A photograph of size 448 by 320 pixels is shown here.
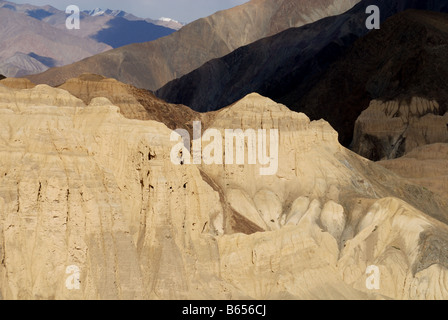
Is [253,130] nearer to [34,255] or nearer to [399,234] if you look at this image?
[399,234]

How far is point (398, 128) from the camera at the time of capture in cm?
13800

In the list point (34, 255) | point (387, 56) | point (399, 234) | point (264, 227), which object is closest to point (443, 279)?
point (399, 234)

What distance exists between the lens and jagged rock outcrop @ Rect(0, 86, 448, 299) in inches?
2192

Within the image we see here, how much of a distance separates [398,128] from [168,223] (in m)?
79.1

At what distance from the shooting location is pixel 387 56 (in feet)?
540

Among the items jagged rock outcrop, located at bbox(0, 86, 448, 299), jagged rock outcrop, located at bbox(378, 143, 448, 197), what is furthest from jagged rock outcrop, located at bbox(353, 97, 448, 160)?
jagged rock outcrop, located at bbox(0, 86, 448, 299)

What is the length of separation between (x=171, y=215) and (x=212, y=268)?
3.91 metres

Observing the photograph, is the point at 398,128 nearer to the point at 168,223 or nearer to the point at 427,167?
the point at 427,167

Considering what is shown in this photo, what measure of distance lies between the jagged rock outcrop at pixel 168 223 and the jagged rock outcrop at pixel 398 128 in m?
48.6

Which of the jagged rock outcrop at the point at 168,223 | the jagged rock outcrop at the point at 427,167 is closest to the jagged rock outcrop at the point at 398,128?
the jagged rock outcrop at the point at 427,167

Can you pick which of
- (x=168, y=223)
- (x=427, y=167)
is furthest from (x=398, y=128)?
(x=168, y=223)

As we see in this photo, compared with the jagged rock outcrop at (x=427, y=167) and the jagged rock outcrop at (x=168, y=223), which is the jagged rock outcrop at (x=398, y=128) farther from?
the jagged rock outcrop at (x=168, y=223)

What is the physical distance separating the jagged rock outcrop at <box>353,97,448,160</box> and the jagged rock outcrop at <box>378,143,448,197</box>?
60.9 feet
